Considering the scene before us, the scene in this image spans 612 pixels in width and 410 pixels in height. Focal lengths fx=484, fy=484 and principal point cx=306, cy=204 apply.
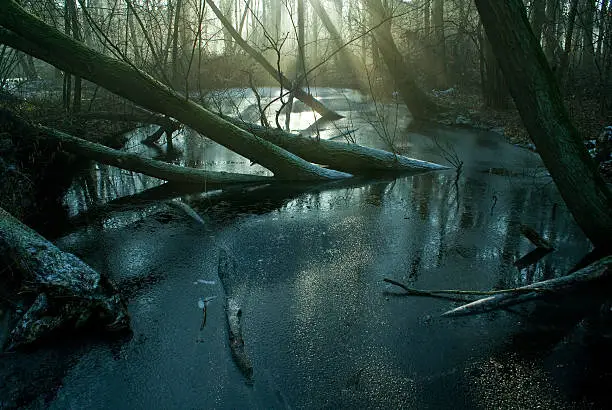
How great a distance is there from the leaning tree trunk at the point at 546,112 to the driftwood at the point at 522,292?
573 mm

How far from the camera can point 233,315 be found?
4.40 m

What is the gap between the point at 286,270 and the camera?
539cm

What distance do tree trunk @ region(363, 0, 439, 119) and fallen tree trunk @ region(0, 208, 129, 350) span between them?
46.0 feet

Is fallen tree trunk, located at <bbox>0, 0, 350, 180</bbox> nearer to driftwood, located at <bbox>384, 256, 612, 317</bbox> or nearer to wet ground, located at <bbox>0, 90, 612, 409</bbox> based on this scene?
wet ground, located at <bbox>0, 90, 612, 409</bbox>

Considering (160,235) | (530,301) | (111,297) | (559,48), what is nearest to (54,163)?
(160,235)

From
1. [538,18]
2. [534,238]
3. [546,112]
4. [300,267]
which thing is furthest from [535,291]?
[538,18]

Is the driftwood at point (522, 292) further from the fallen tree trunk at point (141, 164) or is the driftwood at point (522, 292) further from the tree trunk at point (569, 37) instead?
the tree trunk at point (569, 37)

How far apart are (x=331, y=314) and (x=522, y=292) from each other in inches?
70.7

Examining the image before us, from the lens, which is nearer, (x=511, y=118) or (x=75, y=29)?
(x=75, y=29)

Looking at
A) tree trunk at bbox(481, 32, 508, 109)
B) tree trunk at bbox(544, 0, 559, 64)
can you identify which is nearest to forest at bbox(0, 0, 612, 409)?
tree trunk at bbox(544, 0, 559, 64)

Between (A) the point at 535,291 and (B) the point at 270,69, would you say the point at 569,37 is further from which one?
(A) the point at 535,291

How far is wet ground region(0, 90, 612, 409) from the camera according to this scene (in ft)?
11.3

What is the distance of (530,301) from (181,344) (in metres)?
3.27

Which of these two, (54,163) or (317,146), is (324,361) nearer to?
(317,146)
